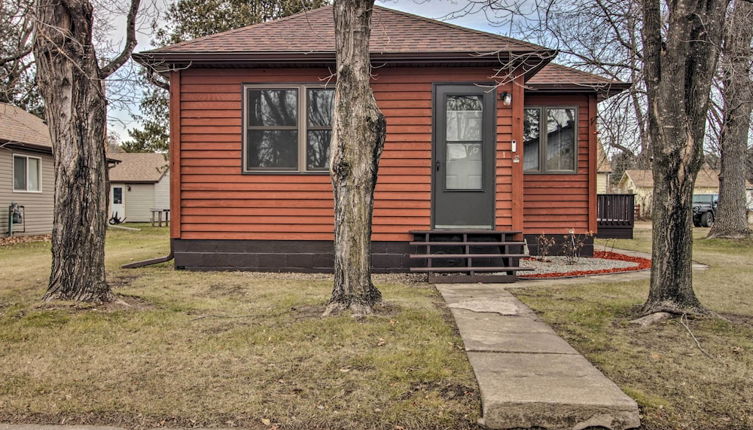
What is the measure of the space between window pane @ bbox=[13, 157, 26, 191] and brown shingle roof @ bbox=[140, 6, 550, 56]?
11551 mm

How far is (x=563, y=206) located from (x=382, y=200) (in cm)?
456

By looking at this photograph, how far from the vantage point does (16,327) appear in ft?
14.1

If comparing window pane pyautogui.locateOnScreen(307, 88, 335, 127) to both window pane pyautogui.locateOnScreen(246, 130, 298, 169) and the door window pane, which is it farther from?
the door window pane

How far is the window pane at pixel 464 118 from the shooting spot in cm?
798

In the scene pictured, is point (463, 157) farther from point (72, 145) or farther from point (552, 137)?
point (72, 145)

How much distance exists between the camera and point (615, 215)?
50.2 ft

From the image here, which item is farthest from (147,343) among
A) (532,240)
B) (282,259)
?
(532,240)

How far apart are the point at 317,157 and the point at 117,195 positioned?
26.7m

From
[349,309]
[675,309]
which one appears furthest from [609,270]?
[349,309]

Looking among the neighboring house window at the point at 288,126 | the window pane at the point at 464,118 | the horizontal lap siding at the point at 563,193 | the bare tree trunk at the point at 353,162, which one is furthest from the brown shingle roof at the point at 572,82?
the bare tree trunk at the point at 353,162

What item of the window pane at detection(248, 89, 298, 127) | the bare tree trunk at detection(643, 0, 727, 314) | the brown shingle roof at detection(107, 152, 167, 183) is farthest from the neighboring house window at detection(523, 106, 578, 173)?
the brown shingle roof at detection(107, 152, 167, 183)

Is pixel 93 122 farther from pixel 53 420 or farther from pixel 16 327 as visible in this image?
pixel 53 420

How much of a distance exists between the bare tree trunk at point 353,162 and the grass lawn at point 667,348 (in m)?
1.89

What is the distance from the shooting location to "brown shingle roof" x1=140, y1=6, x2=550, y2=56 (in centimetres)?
765
